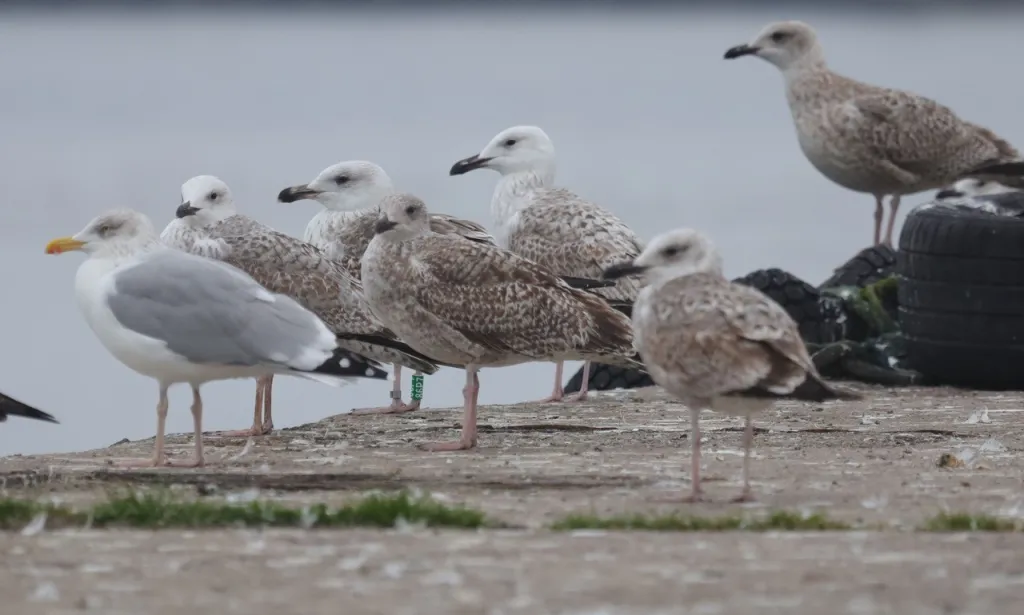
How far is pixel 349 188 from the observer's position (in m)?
10.7

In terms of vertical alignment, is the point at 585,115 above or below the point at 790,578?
above

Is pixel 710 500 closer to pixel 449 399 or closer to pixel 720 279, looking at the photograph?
pixel 720 279

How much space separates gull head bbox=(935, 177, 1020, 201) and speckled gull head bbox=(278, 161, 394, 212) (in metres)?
3.09

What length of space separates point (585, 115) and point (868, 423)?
38.1 m

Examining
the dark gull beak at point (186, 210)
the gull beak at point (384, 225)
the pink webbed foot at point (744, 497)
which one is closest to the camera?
the pink webbed foot at point (744, 497)

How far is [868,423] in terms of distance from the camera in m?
8.82

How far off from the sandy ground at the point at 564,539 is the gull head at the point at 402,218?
861 millimetres

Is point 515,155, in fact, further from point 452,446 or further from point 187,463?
point 187,463

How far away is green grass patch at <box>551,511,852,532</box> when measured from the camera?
18.3 ft

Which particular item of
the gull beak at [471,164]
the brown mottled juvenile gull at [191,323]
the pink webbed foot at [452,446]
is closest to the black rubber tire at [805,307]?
the gull beak at [471,164]

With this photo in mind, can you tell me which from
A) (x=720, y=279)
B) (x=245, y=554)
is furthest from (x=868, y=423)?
(x=245, y=554)

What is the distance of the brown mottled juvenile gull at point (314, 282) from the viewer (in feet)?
29.9

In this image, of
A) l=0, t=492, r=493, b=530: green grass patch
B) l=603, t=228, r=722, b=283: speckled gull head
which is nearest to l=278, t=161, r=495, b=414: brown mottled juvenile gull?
l=603, t=228, r=722, b=283: speckled gull head

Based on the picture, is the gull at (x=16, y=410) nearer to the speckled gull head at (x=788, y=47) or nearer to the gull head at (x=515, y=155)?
the gull head at (x=515, y=155)
